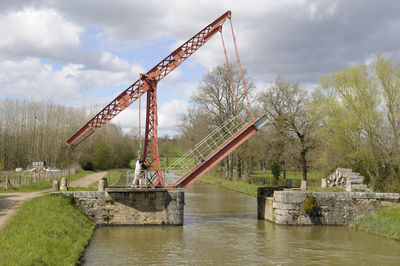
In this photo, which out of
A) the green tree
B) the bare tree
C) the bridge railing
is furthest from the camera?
the bare tree

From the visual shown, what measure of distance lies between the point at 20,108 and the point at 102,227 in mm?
31953

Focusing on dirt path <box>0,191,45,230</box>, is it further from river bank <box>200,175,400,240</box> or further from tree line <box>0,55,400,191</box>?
river bank <box>200,175,400,240</box>

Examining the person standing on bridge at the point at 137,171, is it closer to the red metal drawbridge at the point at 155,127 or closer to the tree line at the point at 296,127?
the red metal drawbridge at the point at 155,127

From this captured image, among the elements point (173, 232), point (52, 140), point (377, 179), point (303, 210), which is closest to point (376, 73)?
point (377, 179)

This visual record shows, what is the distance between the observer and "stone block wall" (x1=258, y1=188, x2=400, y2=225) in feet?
63.5

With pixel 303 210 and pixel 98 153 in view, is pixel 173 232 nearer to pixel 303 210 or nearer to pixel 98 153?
pixel 303 210

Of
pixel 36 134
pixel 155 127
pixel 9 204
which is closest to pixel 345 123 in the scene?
pixel 155 127

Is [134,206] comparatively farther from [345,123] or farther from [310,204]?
[345,123]

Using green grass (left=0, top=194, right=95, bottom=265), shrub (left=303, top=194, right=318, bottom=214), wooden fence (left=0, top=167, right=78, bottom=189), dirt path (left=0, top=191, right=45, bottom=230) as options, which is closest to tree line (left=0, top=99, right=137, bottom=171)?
wooden fence (left=0, top=167, right=78, bottom=189)

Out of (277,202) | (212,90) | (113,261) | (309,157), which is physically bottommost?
(113,261)

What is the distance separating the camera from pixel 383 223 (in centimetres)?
1794

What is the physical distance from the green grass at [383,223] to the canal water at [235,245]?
0.55m

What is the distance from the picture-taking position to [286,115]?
37906 millimetres

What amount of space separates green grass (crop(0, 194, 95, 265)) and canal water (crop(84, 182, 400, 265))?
678 millimetres
